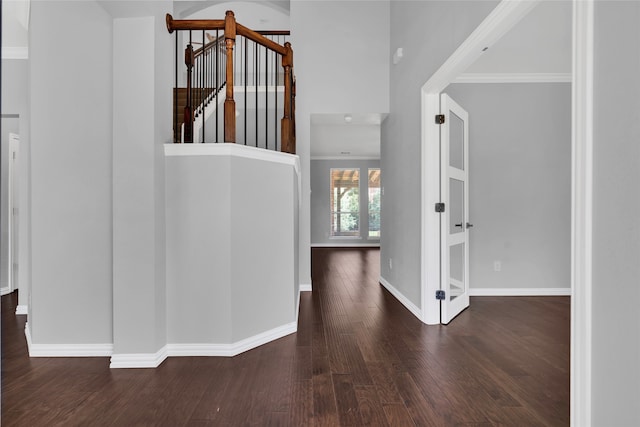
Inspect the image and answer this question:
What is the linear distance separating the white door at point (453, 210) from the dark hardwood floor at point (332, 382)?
317mm

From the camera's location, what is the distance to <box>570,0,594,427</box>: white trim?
147 cm

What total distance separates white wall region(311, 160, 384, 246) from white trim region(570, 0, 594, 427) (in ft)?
30.8

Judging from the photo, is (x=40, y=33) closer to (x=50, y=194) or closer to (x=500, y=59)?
(x=50, y=194)

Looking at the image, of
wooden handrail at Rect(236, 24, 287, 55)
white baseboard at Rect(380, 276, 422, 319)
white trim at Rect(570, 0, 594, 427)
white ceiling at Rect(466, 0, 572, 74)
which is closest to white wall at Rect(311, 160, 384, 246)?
white baseboard at Rect(380, 276, 422, 319)

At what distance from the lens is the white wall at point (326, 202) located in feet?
35.8

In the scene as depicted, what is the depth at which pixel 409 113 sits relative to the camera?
381cm

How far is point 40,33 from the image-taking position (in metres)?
2.56

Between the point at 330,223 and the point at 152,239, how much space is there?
8.56m

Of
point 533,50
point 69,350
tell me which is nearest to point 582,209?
point 533,50

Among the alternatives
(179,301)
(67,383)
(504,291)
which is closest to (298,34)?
(179,301)

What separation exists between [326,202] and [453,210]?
24.4ft

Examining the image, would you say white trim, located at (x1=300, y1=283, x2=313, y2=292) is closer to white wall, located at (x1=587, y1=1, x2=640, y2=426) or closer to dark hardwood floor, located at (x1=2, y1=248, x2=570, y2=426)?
dark hardwood floor, located at (x1=2, y1=248, x2=570, y2=426)

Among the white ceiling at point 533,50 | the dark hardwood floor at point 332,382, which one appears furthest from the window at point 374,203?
the dark hardwood floor at point 332,382

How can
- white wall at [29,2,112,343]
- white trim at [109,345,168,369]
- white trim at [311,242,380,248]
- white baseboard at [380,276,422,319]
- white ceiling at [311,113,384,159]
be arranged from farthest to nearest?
white trim at [311,242,380,248], white ceiling at [311,113,384,159], white baseboard at [380,276,422,319], white wall at [29,2,112,343], white trim at [109,345,168,369]
